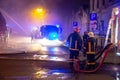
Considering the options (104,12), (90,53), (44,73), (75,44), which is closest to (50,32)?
(104,12)

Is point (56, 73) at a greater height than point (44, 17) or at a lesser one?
lesser

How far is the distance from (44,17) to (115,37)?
151ft

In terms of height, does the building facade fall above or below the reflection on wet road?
above

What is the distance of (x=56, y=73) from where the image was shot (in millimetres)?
12461

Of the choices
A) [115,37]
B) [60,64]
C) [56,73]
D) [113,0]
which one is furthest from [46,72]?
[113,0]

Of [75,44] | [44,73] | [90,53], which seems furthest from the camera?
[75,44]

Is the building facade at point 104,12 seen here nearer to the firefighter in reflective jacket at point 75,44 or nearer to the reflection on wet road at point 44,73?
the firefighter in reflective jacket at point 75,44

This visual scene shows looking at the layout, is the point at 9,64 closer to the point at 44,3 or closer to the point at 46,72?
the point at 46,72

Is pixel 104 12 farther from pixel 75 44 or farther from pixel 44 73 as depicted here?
pixel 44 73

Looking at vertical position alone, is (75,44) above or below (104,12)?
below

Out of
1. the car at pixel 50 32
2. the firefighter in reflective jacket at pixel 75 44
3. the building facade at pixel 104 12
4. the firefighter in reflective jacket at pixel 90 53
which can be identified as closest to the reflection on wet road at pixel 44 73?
the firefighter in reflective jacket at pixel 90 53

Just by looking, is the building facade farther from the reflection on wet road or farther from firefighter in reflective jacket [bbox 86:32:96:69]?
the reflection on wet road

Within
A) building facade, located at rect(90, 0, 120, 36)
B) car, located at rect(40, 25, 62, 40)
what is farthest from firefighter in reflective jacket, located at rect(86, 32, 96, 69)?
car, located at rect(40, 25, 62, 40)

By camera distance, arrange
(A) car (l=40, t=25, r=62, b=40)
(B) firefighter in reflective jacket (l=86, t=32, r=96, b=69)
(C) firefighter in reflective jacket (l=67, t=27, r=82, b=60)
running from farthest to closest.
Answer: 1. (A) car (l=40, t=25, r=62, b=40)
2. (C) firefighter in reflective jacket (l=67, t=27, r=82, b=60)
3. (B) firefighter in reflective jacket (l=86, t=32, r=96, b=69)
